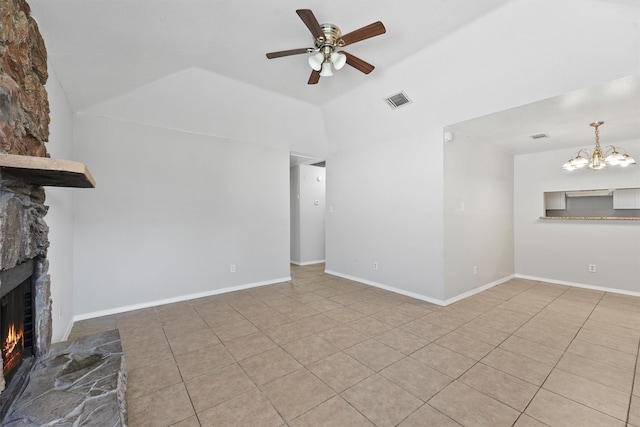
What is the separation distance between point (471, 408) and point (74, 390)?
8.07ft

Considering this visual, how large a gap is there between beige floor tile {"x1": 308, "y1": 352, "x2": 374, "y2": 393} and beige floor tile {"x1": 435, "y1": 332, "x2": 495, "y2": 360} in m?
0.95

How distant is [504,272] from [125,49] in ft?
21.0

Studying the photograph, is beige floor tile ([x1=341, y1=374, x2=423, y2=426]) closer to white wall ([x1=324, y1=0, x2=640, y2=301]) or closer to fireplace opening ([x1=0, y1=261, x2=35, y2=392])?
fireplace opening ([x1=0, y1=261, x2=35, y2=392])

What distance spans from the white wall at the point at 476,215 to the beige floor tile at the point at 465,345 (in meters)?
1.05

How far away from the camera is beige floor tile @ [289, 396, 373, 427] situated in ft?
5.49

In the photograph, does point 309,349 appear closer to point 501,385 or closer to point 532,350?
point 501,385

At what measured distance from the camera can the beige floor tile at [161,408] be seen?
1.70 metres

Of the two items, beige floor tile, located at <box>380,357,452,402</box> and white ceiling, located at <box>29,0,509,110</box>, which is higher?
white ceiling, located at <box>29,0,509,110</box>

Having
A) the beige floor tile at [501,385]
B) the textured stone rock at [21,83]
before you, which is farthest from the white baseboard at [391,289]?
the textured stone rock at [21,83]

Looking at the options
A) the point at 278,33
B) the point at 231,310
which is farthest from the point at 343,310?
the point at 278,33

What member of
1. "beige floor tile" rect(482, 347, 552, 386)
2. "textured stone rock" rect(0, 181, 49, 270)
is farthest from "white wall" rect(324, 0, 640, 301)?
"textured stone rock" rect(0, 181, 49, 270)

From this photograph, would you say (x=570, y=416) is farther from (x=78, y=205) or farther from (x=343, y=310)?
(x=78, y=205)

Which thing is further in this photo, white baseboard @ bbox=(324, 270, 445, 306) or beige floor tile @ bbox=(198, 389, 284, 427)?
white baseboard @ bbox=(324, 270, 445, 306)

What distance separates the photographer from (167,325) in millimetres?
3107
